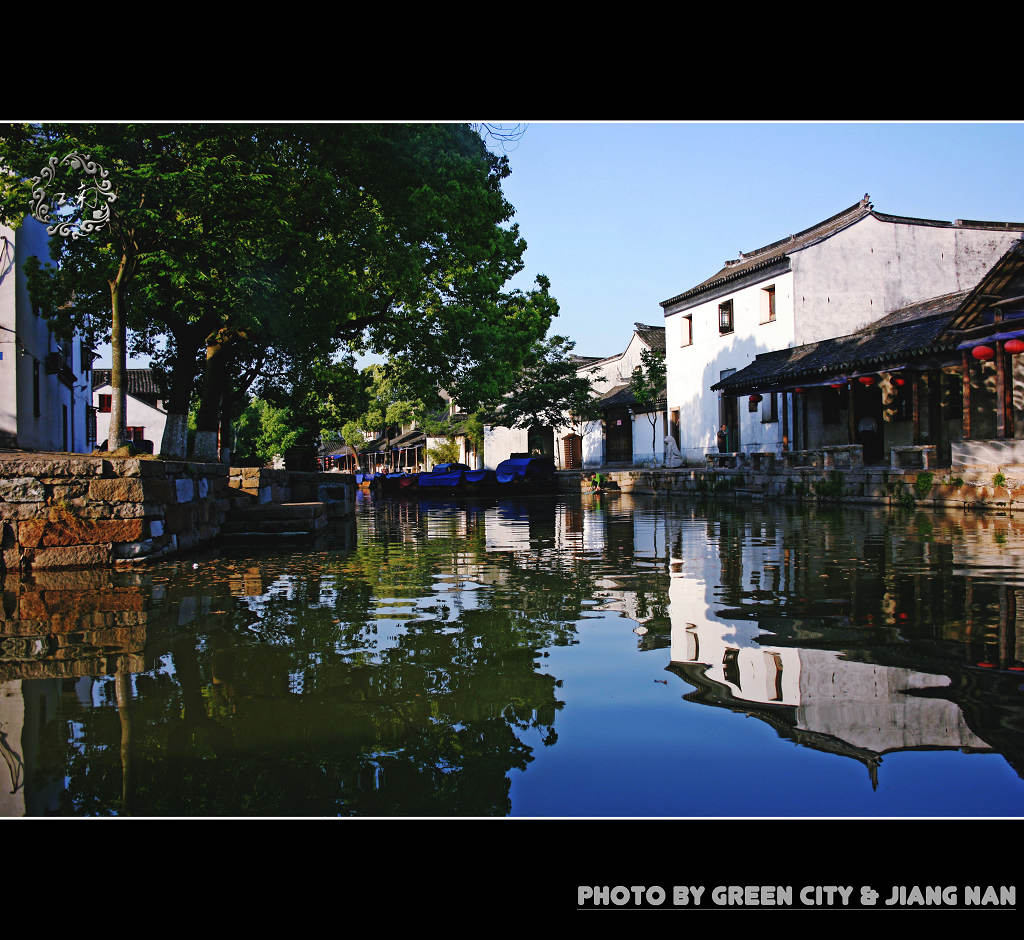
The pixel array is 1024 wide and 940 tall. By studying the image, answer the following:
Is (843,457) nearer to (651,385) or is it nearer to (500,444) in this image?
(651,385)

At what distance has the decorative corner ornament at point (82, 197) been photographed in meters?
9.34

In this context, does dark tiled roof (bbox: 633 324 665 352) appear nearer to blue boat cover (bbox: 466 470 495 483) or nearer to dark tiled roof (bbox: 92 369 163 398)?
blue boat cover (bbox: 466 470 495 483)

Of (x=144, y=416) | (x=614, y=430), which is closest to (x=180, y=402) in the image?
(x=614, y=430)

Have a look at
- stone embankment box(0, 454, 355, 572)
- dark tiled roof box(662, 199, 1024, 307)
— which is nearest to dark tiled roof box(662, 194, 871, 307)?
dark tiled roof box(662, 199, 1024, 307)

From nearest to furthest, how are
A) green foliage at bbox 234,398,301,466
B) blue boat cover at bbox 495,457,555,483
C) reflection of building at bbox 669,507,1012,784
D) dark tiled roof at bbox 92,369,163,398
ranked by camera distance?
reflection of building at bbox 669,507,1012,784
blue boat cover at bbox 495,457,555,483
dark tiled roof at bbox 92,369,163,398
green foliage at bbox 234,398,301,466

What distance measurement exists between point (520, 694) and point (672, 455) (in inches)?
1060

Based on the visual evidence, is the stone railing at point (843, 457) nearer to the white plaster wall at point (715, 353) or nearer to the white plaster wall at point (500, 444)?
the white plaster wall at point (715, 353)

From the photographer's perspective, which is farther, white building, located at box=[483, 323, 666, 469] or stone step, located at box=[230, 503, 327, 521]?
white building, located at box=[483, 323, 666, 469]

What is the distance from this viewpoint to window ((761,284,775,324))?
2764cm

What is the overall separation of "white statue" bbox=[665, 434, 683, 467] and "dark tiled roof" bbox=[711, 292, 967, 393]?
4.12 m

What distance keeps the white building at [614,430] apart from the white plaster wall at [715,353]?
82.9 inches

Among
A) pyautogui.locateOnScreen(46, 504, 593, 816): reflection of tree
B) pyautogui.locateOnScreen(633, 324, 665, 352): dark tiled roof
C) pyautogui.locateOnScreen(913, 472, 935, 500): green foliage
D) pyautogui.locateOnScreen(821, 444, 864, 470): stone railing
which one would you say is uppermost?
pyautogui.locateOnScreen(633, 324, 665, 352): dark tiled roof

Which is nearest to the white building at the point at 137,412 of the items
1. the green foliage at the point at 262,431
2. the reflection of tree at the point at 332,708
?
the green foliage at the point at 262,431
